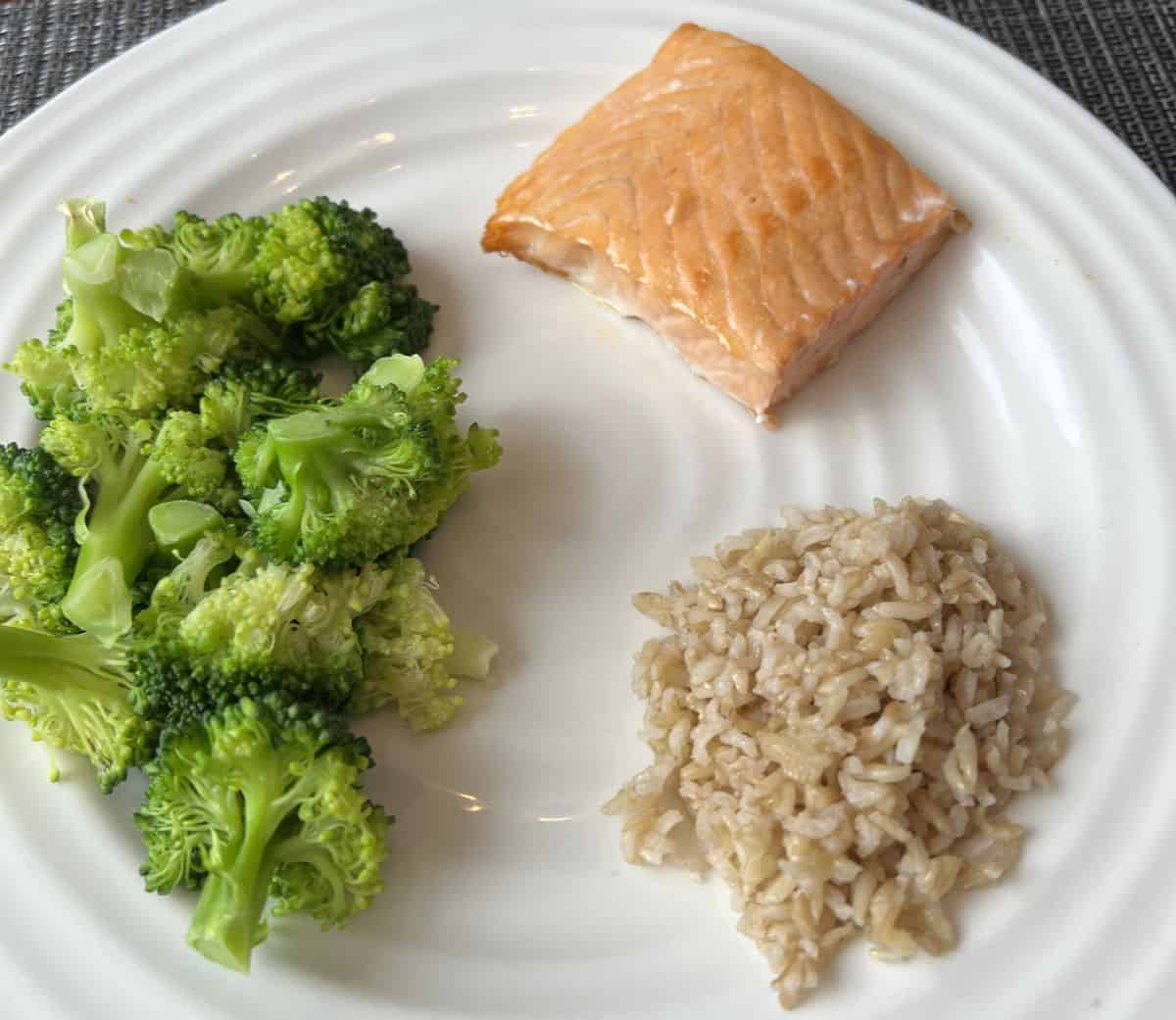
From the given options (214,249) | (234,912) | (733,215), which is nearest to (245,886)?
(234,912)

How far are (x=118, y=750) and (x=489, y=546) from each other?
97 cm

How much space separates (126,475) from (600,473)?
1.15m

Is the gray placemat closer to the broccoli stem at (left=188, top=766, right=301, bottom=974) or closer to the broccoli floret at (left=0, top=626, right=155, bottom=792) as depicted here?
the broccoli floret at (left=0, top=626, right=155, bottom=792)

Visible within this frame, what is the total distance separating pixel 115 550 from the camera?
99.7 inches

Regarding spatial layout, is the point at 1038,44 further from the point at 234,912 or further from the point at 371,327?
the point at 234,912

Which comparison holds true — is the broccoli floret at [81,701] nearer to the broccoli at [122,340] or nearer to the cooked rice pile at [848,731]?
the broccoli at [122,340]

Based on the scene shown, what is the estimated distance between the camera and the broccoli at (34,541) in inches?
100

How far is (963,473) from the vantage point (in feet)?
9.39

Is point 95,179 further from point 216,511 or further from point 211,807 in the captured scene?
point 211,807

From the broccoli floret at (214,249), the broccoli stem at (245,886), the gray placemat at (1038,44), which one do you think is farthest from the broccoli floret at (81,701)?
the gray placemat at (1038,44)

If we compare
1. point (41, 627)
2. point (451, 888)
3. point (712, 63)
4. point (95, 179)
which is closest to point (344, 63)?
point (95, 179)

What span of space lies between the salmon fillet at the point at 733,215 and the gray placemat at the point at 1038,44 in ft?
3.01

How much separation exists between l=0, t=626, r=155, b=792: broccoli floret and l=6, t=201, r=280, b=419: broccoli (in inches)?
23.9

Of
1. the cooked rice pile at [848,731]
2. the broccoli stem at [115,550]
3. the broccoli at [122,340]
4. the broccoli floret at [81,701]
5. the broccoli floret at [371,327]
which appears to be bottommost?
the cooked rice pile at [848,731]
